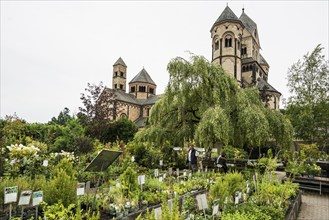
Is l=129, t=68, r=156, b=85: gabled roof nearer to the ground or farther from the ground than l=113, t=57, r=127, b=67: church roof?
nearer to the ground

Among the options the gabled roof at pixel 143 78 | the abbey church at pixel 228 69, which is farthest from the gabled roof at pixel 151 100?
the gabled roof at pixel 143 78

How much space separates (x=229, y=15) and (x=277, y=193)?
96.9ft

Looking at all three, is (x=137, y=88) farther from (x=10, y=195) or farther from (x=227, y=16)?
(x=10, y=195)

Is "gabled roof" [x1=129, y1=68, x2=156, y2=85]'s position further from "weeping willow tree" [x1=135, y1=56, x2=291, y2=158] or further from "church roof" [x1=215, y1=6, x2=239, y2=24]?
"weeping willow tree" [x1=135, y1=56, x2=291, y2=158]

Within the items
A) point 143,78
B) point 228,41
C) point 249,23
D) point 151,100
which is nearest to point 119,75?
point 143,78

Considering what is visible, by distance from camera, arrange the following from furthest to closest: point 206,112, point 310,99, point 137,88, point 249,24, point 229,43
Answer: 1. point 137,88
2. point 249,24
3. point 229,43
4. point 310,99
5. point 206,112

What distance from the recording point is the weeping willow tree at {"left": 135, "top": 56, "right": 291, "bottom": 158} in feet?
30.4

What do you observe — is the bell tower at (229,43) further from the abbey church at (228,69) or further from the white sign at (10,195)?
the white sign at (10,195)

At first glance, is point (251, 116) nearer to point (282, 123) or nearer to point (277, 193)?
point (282, 123)

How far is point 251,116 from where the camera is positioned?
9.34 metres

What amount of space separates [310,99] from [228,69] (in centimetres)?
983

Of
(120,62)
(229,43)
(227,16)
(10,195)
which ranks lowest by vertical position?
(10,195)

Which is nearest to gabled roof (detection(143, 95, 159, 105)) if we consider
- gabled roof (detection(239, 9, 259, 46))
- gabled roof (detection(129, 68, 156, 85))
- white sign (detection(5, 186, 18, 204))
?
gabled roof (detection(129, 68, 156, 85))

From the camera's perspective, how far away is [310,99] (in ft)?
75.3
